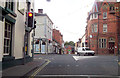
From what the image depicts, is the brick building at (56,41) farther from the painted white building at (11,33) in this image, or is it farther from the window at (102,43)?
the painted white building at (11,33)

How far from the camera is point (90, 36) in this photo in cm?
4016

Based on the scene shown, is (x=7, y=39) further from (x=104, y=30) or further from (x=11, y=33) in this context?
(x=104, y=30)

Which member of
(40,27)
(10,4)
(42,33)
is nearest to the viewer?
(10,4)

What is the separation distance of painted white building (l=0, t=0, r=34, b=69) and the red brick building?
28101mm

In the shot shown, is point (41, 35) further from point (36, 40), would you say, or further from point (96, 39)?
point (96, 39)

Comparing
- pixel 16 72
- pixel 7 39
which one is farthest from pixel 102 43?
pixel 16 72

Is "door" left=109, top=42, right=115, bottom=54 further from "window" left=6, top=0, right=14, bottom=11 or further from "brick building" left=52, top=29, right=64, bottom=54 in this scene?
"window" left=6, top=0, right=14, bottom=11

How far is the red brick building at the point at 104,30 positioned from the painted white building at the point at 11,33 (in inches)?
1106

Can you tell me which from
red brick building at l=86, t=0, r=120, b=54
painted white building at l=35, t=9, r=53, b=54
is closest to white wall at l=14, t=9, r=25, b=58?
painted white building at l=35, t=9, r=53, b=54

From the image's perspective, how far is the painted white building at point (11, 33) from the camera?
375 inches

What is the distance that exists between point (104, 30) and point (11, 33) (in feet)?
103

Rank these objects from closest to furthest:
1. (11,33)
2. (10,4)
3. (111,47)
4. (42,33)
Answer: (10,4)
(11,33)
(111,47)
(42,33)

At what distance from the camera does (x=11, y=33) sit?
11.5 meters

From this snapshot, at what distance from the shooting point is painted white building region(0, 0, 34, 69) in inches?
375
